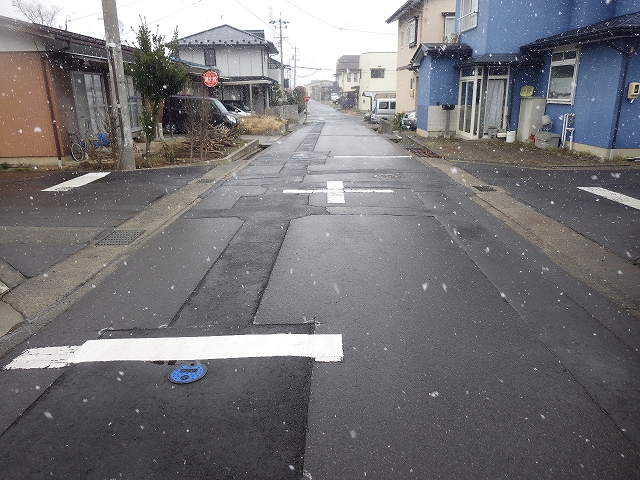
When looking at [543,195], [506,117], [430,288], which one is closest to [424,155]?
Answer: [506,117]

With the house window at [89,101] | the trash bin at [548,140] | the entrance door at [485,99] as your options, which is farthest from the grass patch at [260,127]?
the trash bin at [548,140]

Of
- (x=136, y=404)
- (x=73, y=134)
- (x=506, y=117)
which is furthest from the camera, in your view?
(x=506, y=117)

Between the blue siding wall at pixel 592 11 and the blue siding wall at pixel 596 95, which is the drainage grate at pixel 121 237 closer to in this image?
the blue siding wall at pixel 596 95

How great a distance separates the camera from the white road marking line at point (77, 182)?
36.0 ft

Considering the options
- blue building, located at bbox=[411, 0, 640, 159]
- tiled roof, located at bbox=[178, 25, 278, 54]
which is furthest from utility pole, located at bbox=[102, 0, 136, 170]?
tiled roof, located at bbox=[178, 25, 278, 54]

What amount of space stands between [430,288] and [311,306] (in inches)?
56.2

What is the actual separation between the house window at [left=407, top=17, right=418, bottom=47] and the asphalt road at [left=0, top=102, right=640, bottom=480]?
25109 mm

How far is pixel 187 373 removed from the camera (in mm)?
3697

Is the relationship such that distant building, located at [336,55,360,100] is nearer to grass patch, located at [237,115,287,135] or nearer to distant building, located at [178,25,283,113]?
distant building, located at [178,25,283,113]

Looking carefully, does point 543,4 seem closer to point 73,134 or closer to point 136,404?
point 73,134

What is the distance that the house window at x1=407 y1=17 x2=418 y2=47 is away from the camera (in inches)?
1142

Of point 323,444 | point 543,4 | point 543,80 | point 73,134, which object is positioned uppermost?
point 543,4

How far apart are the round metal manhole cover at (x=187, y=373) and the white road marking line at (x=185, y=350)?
0.49 feet

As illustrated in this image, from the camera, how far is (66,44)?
13008 millimetres
